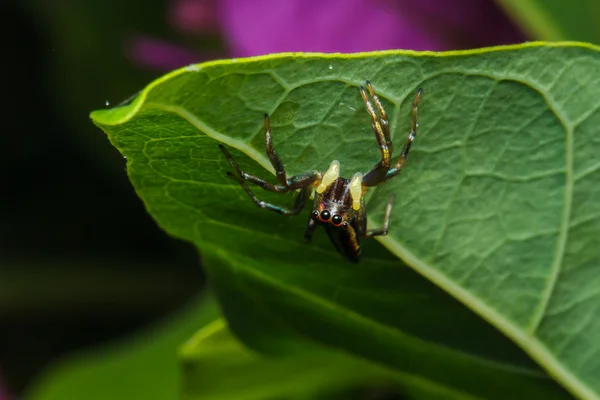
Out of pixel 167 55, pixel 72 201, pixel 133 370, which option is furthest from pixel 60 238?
pixel 167 55

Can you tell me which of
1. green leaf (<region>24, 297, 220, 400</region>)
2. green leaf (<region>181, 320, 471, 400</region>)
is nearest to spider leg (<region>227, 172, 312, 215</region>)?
green leaf (<region>181, 320, 471, 400</region>)

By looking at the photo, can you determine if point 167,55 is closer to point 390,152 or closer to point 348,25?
point 348,25

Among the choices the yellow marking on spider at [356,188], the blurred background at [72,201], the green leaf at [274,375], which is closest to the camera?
the yellow marking on spider at [356,188]

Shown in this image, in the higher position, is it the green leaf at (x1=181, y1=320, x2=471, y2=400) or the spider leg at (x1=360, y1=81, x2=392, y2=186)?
the spider leg at (x1=360, y1=81, x2=392, y2=186)

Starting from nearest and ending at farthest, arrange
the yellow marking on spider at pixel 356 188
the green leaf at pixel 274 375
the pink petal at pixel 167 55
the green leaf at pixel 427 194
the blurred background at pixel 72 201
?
the green leaf at pixel 427 194 < the yellow marking on spider at pixel 356 188 < the green leaf at pixel 274 375 < the pink petal at pixel 167 55 < the blurred background at pixel 72 201

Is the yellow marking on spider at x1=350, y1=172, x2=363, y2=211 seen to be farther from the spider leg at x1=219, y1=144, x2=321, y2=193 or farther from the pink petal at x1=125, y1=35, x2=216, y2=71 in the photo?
the pink petal at x1=125, y1=35, x2=216, y2=71

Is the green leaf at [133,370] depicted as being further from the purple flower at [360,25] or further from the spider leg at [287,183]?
the spider leg at [287,183]

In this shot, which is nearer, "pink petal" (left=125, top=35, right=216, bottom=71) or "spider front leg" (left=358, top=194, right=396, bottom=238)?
"spider front leg" (left=358, top=194, right=396, bottom=238)

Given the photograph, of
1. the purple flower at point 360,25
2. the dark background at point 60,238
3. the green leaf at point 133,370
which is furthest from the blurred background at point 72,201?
the purple flower at point 360,25
